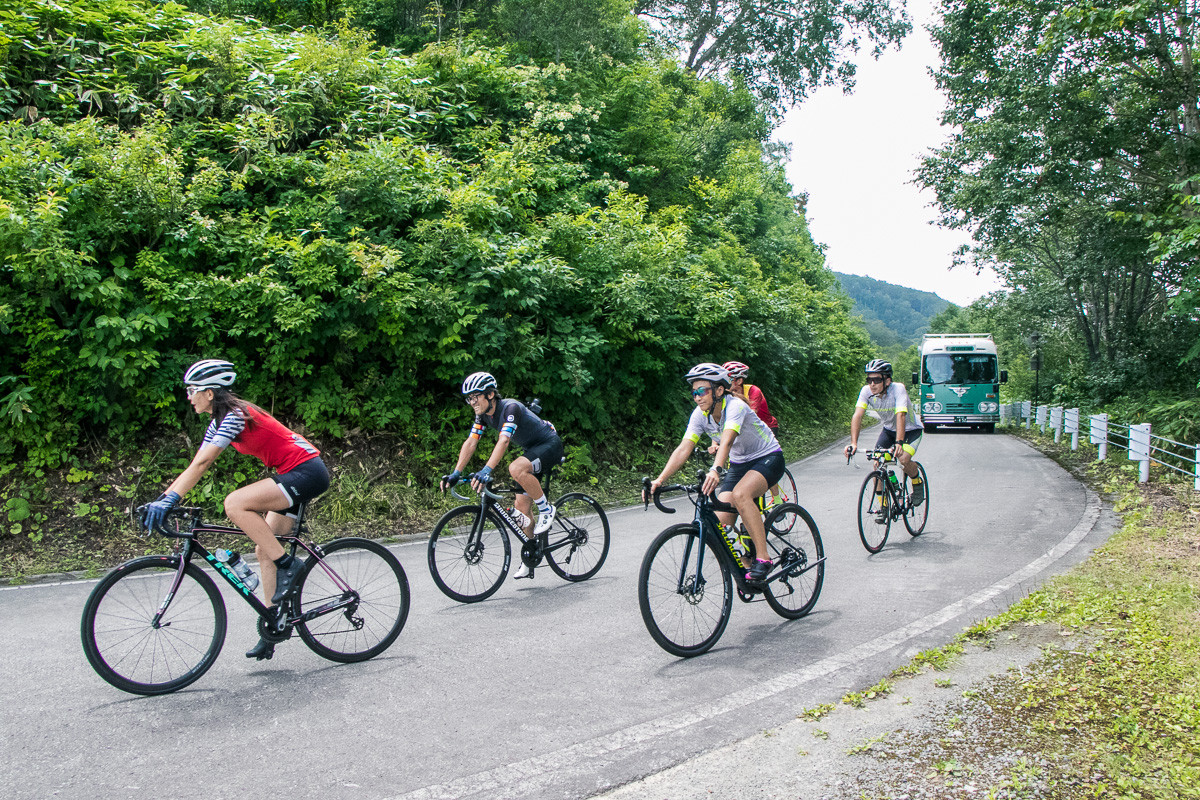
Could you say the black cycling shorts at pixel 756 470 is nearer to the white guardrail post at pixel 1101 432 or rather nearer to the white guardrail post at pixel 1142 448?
the white guardrail post at pixel 1142 448

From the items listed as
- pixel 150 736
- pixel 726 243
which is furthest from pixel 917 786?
pixel 726 243

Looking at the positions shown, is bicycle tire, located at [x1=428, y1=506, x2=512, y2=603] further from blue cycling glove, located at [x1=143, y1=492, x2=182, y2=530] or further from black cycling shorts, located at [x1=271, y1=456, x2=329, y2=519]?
blue cycling glove, located at [x1=143, y1=492, x2=182, y2=530]

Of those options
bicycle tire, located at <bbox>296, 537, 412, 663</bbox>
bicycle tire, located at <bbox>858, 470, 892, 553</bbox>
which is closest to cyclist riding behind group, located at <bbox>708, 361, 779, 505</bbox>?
bicycle tire, located at <bbox>858, 470, 892, 553</bbox>

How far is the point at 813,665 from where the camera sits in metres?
4.83

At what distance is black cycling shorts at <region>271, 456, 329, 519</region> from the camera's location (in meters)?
4.86

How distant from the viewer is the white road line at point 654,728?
11.1 feet

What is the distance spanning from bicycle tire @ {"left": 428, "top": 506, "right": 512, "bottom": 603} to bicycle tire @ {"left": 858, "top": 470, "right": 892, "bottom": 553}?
3967 millimetres

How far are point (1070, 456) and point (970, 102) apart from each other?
10166 mm

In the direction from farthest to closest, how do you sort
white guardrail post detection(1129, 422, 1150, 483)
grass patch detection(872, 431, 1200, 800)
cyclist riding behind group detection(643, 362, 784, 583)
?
white guardrail post detection(1129, 422, 1150, 483), cyclist riding behind group detection(643, 362, 784, 583), grass patch detection(872, 431, 1200, 800)

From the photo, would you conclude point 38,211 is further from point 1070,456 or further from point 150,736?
point 1070,456

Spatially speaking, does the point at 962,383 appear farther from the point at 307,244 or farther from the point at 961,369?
the point at 307,244

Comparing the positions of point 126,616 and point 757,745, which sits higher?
point 126,616

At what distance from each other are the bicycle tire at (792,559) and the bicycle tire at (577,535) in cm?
195

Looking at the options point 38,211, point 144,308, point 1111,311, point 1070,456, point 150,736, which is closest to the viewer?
point 150,736
